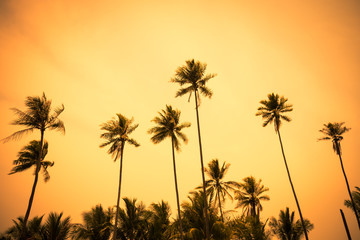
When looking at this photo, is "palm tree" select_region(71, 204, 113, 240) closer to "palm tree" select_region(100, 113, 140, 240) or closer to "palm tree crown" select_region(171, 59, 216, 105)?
"palm tree" select_region(100, 113, 140, 240)

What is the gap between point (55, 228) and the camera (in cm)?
2238

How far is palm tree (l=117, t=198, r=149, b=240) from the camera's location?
74.2 feet

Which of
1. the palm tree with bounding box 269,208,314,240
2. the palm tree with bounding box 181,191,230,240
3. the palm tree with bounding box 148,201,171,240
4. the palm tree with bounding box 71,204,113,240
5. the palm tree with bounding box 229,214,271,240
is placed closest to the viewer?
the palm tree with bounding box 229,214,271,240

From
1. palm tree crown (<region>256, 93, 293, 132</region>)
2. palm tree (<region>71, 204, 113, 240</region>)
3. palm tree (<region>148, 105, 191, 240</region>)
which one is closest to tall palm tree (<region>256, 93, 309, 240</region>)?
palm tree crown (<region>256, 93, 293, 132</region>)

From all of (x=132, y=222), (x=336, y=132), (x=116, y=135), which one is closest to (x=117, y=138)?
(x=116, y=135)

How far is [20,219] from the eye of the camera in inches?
978

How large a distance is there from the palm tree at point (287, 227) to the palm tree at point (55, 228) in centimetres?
2866

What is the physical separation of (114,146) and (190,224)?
1218cm

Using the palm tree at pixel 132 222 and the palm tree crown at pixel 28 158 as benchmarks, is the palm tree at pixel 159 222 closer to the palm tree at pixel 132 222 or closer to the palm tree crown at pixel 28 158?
the palm tree at pixel 132 222

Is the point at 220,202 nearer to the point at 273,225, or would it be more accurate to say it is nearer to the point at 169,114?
the point at 273,225

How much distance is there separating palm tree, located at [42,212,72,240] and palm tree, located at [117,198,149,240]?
21.2ft

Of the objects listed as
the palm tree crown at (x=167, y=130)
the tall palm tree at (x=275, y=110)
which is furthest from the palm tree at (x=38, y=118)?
the tall palm tree at (x=275, y=110)

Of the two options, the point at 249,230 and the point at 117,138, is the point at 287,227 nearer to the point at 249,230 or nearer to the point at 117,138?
the point at 249,230

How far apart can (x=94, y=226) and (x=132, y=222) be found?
5.58 metres
